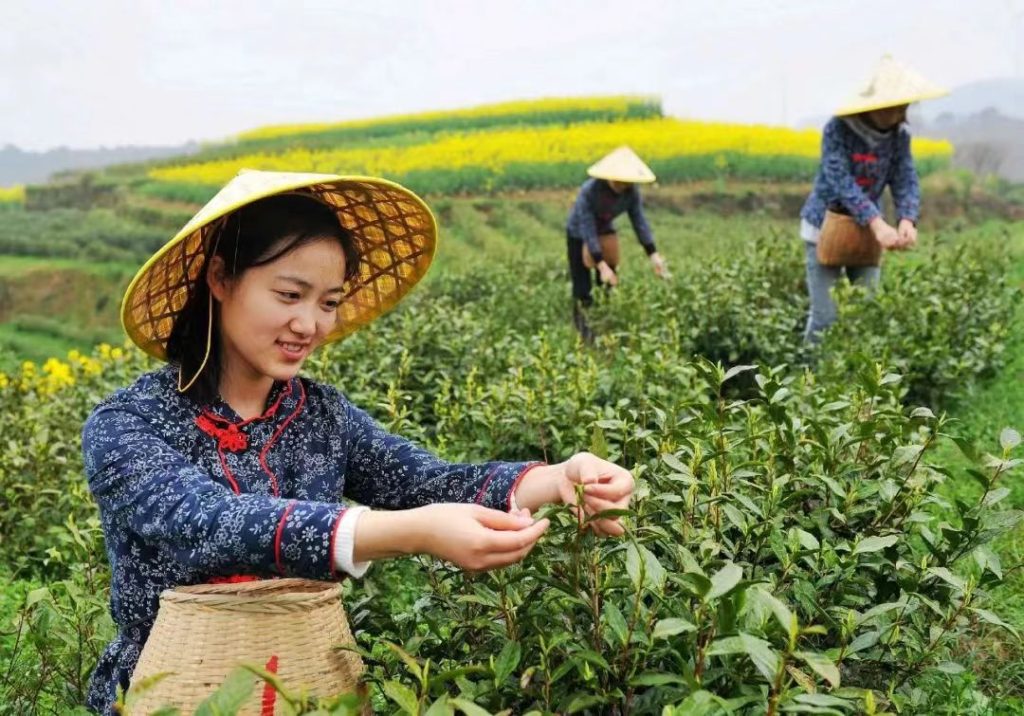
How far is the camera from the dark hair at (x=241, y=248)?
4.97ft

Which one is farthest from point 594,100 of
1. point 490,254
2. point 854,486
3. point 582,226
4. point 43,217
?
point 854,486

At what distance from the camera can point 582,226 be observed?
554 cm

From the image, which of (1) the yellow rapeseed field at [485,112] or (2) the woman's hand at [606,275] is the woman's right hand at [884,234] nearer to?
(2) the woman's hand at [606,275]

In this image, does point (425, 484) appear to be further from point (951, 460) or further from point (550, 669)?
point (951, 460)

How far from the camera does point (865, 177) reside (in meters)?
4.20

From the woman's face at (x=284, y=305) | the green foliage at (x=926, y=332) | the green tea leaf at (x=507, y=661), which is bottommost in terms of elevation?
the green foliage at (x=926, y=332)

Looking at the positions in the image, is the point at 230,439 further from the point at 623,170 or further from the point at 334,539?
the point at 623,170

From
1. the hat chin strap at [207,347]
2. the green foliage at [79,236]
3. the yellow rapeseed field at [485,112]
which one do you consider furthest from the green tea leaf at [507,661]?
the yellow rapeseed field at [485,112]

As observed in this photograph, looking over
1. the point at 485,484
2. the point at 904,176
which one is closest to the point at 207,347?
the point at 485,484

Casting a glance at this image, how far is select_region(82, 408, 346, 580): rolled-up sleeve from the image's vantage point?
1239 millimetres

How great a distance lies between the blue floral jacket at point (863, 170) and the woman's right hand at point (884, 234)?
0.08 m

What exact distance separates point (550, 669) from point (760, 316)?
3.68 m

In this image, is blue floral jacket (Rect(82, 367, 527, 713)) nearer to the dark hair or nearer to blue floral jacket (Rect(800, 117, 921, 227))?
the dark hair

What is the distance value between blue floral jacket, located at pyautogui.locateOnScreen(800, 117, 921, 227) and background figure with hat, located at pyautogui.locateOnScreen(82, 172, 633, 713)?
8.85ft
